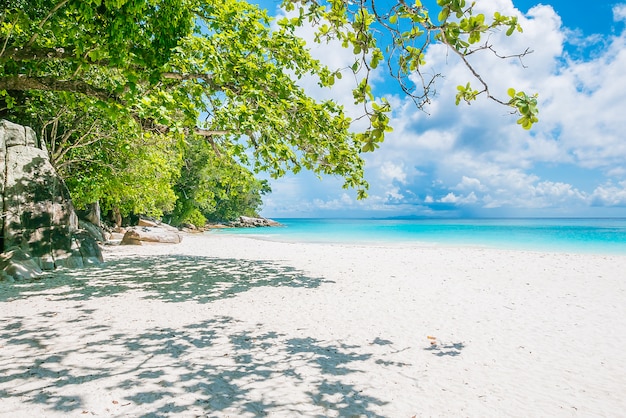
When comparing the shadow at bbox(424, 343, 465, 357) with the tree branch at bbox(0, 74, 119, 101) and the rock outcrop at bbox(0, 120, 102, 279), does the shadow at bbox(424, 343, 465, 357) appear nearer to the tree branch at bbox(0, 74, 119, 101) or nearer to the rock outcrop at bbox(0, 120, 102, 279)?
the tree branch at bbox(0, 74, 119, 101)

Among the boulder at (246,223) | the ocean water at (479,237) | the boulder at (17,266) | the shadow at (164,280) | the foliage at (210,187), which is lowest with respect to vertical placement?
the ocean water at (479,237)

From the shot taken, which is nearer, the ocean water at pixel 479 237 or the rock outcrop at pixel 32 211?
the rock outcrop at pixel 32 211

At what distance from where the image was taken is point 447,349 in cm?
574

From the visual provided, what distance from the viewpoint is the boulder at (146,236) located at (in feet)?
71.4

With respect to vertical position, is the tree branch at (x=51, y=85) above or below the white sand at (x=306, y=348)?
above

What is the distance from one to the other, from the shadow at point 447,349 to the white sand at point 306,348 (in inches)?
1.2

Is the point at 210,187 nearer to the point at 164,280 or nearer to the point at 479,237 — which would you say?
the point at 164,280

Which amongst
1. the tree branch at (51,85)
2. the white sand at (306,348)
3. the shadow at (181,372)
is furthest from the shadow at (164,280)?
the tree branch at (51,85)

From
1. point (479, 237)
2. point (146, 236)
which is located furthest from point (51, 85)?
point (479, 237)

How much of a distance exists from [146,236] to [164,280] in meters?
13.5

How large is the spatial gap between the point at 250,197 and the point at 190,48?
195ft

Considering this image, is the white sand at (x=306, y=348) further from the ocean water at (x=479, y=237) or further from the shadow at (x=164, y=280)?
the ocean water at (x=479, y=237)

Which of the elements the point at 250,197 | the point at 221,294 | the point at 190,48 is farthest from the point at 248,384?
the point at 250,197

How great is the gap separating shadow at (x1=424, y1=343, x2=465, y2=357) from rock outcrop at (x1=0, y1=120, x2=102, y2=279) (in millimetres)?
10845
